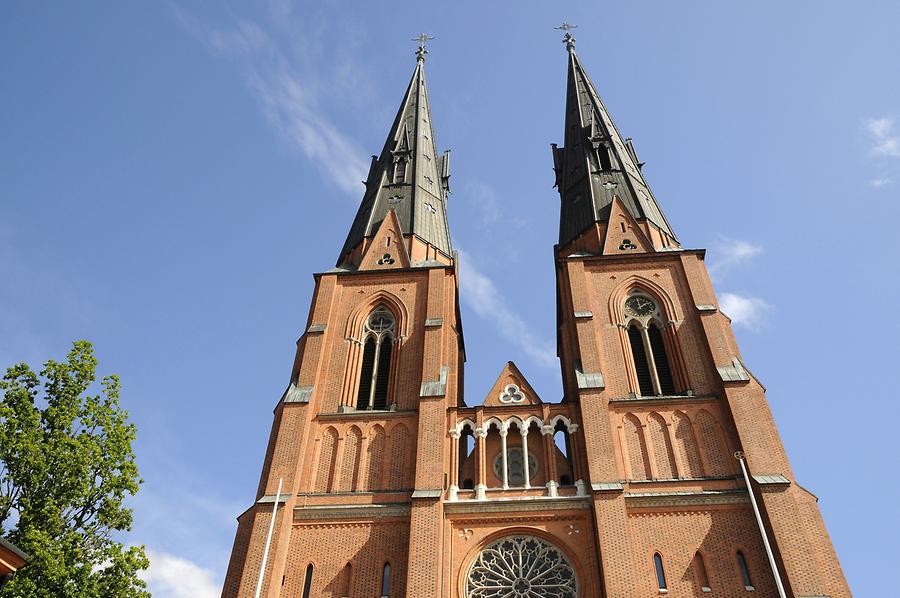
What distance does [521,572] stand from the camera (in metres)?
18.1

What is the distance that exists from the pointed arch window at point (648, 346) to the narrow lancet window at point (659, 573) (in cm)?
577

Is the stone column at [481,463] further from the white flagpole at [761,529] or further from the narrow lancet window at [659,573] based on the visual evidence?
the white flagpole at [761,529]

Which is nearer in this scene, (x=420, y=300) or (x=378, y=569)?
(x=378, y=569)

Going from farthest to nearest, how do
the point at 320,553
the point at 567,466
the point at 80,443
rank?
the point at 567,466, the point at 320,553, the point at 80,443

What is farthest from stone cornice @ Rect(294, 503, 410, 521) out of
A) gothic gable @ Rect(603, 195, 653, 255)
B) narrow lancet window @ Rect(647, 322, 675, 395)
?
gothic gable @ Rect(603, 195, 653, 255)

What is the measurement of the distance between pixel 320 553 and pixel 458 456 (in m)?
4.75

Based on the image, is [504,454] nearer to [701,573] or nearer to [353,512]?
[353,512]

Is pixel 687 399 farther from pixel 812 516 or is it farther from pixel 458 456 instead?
pixel 458 456

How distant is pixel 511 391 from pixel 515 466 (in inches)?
106

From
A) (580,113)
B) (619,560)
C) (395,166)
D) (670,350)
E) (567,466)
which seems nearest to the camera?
(619,560)

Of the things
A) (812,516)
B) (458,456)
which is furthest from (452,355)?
(812,516)

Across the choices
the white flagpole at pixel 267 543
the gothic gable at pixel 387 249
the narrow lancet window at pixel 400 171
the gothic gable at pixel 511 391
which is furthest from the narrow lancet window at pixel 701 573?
the narrow lancet window at pixel 400 171

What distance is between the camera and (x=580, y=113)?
3634cm

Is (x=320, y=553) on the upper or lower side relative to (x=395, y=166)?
lower
